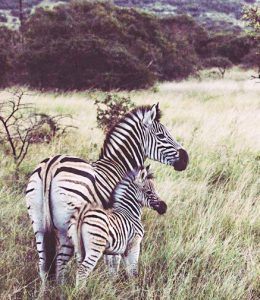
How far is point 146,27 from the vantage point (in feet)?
71.6

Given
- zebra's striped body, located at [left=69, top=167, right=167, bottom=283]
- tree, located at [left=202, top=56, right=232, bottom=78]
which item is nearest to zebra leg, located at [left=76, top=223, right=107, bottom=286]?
zebra's striped body, located at [left=69, top=167, right=167, bottom=283]

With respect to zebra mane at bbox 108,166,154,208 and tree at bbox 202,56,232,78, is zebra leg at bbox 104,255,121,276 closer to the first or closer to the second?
zebra mane at bbox 108,166,154,208

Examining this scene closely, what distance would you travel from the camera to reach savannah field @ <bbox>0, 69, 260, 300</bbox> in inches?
145

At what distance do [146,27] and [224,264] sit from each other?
1884cm

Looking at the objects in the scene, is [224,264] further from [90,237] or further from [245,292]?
[90,237]

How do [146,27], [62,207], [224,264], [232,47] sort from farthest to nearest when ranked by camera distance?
[232,47] < [146,27] < [224,264] < [62,207]

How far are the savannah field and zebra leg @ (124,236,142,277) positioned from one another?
0.08m

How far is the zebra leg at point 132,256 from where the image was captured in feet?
12.0

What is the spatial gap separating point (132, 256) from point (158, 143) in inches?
45.1

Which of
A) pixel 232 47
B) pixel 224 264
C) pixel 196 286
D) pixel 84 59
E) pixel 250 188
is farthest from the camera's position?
pixel 232 47

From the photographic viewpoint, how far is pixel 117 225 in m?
3.41

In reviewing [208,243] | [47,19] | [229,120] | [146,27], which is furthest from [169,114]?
[146,27]

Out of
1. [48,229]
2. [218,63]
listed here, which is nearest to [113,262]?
[48,229]

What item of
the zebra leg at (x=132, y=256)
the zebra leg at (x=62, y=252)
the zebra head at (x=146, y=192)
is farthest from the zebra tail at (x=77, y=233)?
the zebra head at (x=146, y=192)
